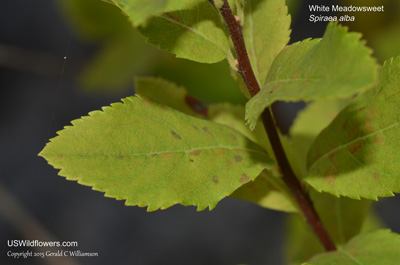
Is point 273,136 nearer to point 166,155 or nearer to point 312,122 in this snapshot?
point 166,155

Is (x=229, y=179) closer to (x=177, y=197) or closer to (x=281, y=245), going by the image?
(x=177, y=197)

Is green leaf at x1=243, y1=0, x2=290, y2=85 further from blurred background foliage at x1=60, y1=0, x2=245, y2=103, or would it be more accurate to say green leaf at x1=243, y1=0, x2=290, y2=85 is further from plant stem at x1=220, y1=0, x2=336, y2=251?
blurred background foliage at x1=60, y1=0, x2=245, y2=103

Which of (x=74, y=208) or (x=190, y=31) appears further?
(x=74, y=208)

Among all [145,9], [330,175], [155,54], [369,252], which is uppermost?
[155,54]

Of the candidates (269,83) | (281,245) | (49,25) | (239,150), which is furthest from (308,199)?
(49,25)

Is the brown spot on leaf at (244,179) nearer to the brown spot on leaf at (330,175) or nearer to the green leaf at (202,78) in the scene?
the brown spot on leaf at (330,175)

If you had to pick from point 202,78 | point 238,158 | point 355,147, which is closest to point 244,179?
point 238,158

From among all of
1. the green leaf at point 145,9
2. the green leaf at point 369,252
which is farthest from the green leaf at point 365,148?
the green leaf at point 145,9
